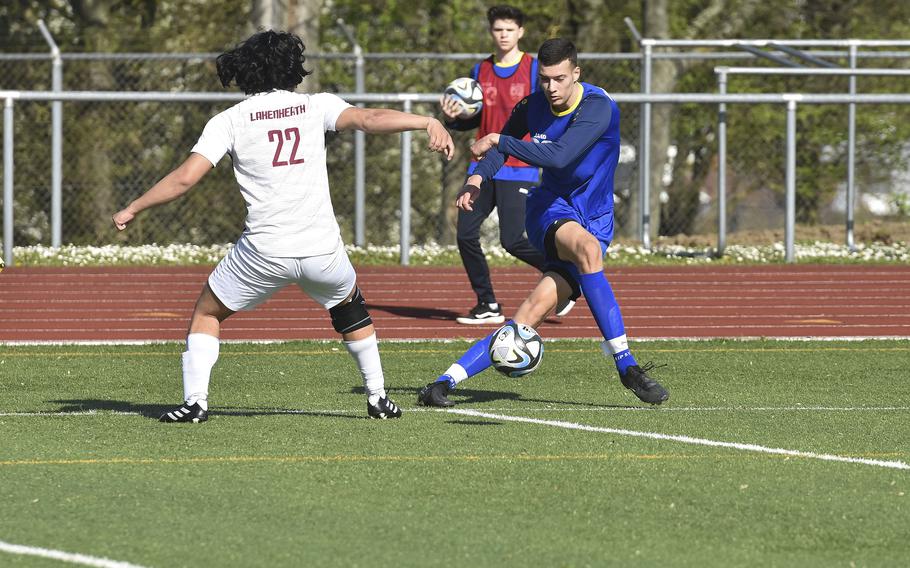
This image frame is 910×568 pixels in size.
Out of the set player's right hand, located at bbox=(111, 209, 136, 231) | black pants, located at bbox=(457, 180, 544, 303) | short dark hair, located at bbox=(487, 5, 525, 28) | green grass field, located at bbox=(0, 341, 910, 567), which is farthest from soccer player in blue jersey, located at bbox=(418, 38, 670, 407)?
short dark hair, located at bbox=(487, 5, 525, 28)

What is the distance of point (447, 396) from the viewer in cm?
891

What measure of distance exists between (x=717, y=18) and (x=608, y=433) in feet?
79.5

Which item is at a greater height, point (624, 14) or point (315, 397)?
point (624, 14)

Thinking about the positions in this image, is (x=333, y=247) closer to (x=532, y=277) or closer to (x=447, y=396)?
(x=447, y=396)

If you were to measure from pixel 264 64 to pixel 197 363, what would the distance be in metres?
1.45

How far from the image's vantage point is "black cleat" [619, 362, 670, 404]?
8.52m

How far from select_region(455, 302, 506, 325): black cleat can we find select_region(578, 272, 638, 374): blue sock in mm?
5006

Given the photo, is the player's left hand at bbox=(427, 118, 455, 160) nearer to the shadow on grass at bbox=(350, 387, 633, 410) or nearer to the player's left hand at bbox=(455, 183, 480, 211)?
the player's left hand at bbox=(455, 183, 480, 211)

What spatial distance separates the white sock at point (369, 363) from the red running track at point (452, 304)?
5.12m

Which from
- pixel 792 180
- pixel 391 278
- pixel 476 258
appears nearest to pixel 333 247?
pixel 476 258

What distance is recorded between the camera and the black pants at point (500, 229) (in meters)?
12.5

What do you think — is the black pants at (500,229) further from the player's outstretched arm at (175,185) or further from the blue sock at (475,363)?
the player's outstretched arm at (175,185)

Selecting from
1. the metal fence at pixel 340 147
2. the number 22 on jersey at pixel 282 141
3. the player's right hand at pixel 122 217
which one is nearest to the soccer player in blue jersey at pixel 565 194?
the number 22 on jersey at pixel 282 141

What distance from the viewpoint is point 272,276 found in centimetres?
775
